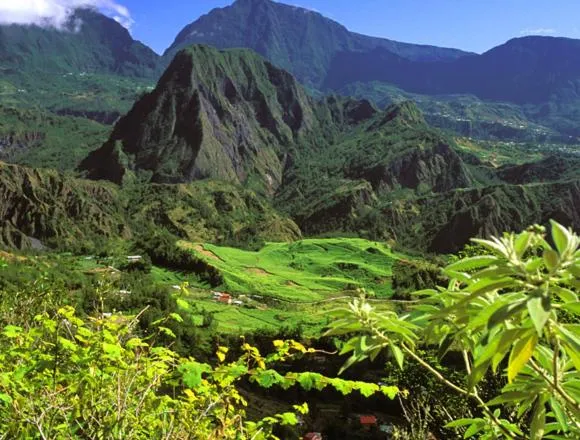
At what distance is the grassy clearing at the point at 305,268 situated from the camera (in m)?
129

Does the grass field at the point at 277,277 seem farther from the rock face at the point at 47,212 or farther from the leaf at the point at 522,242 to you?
the leaf at the point at 522,242

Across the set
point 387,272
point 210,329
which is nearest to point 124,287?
point 210,329

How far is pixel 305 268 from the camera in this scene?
15325 cm

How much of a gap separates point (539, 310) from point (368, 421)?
60995mm

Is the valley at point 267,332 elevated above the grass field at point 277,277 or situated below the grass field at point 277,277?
above

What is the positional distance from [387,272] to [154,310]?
80597 millimetres

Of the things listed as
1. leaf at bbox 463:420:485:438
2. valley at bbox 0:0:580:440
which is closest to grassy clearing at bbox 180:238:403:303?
valley at bbox 0:0:580:440

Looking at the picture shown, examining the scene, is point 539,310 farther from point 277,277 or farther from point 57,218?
point 57,218

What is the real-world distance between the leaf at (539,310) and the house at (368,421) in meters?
60.5

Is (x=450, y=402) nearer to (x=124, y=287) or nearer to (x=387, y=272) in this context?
(x=124, y=287)

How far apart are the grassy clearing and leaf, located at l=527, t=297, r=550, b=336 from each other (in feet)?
379

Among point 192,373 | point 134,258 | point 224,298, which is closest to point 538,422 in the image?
point 192,373

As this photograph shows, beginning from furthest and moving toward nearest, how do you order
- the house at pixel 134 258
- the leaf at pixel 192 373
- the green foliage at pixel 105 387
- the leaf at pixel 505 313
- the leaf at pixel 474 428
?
the house at pixel 134 258
the leaf at pixel 192 373
the green foliage at pixel 105 387
the leaf at pixel 474 428
the leaf at pixel 505 313

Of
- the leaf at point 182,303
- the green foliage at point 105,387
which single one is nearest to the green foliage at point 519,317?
→ the green foliage at point 105,387
